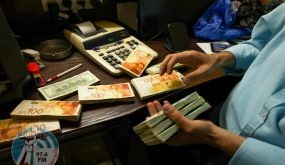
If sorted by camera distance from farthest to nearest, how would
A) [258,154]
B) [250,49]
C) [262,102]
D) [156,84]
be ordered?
1. [250,49]
2. [156,84]
3. [262,102]
4. [258,154]

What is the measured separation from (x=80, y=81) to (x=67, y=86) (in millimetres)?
50

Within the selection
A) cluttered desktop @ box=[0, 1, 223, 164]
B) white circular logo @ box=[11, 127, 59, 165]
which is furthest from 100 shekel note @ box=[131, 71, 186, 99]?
white circular logo @ box=[11, 127, 59, 165]

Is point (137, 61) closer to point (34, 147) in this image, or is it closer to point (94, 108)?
point (94, 108)

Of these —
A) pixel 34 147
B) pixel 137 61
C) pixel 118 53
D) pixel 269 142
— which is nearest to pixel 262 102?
pixel 269 142

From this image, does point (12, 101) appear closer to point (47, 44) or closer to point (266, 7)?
point (47, 44)

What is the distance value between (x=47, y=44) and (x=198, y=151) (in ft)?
2.68

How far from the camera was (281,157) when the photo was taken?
68cm

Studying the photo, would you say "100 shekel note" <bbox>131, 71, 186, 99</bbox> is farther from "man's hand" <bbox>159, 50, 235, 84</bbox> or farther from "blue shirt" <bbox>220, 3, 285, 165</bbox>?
"blue shirt" <bbox>220, 3, 285, 165</bbox>

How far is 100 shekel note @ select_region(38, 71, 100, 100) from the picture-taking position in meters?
0.87

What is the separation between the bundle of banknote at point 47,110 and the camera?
769mm

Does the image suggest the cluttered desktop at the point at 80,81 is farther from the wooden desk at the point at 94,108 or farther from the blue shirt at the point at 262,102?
the blue shirt at the point at 262,102

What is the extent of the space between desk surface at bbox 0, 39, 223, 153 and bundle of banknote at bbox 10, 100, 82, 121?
3 cm

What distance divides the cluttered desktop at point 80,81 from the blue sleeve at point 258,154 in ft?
0.80

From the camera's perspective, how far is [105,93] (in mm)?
878
